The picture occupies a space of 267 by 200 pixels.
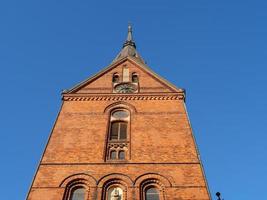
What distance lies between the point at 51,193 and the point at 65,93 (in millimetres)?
6901

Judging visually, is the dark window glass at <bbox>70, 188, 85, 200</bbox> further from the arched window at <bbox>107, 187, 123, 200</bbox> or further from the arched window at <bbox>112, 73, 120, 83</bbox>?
the arched window at <bbox>112, 73, 120, 83</bbox>

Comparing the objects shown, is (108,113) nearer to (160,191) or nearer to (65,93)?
(65,93)

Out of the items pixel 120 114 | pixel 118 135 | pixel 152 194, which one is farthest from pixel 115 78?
pixel 152 194

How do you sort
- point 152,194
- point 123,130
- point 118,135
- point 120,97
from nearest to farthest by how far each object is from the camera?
1. point 152,194
2. point 118,135
3. point 123,130
4. point 120,97

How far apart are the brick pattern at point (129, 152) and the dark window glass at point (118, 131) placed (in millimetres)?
347

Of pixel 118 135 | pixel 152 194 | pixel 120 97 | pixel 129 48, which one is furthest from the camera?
pixel 129 48

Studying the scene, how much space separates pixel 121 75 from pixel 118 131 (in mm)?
5356

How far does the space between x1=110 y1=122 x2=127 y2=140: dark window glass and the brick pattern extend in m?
0.35

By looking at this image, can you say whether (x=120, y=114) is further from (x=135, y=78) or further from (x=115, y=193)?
(x=115, y=193)

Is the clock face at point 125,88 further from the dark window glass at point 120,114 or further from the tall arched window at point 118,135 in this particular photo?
the dark window glass at point 120,114

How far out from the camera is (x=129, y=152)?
17.2 metres

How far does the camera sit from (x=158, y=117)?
63.0ft

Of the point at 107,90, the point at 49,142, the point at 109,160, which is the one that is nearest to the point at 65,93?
the point at 107,90

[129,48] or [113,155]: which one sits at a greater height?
[129,48]
